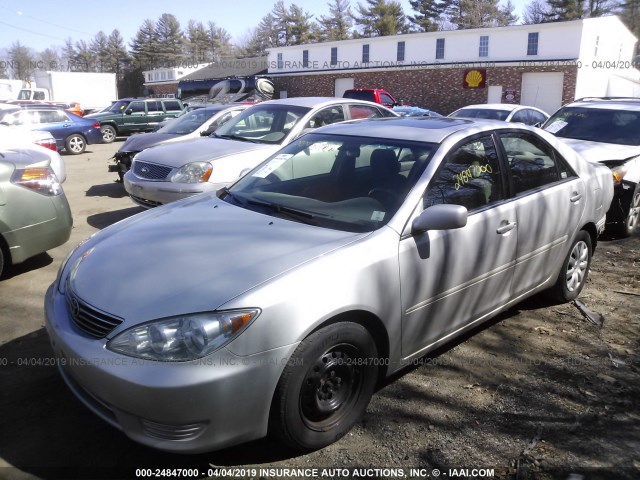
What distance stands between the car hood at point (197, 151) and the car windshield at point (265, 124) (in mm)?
222

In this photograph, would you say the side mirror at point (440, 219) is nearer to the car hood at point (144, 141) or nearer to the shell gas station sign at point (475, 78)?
the car hood at point (144, 141)

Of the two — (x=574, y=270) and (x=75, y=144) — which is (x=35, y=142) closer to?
(x=75, y=144)

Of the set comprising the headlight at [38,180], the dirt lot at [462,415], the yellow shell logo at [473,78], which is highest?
the yellow shell logo at [473,78]

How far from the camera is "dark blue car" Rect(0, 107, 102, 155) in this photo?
15367 mm

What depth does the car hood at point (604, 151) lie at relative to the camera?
6715mm

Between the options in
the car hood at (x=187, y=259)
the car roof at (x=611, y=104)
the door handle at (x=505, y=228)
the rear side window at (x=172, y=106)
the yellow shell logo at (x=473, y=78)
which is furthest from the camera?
the yellow shell logo at (x=473, y=78)

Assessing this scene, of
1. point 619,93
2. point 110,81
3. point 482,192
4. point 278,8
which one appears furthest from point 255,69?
point 482,192

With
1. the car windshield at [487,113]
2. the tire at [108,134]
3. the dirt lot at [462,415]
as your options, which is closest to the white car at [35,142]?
the dirt lot at [462,415]

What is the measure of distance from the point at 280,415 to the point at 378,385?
100 cm

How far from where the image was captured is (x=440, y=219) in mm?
3002

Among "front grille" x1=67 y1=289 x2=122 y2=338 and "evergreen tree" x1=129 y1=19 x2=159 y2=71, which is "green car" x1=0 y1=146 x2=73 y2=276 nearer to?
"front grille" x1=67 y1=289 x2=122 y2=338

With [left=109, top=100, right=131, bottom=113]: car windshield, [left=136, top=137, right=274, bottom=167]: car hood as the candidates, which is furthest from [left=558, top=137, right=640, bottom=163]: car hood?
[left=109, top=100, right=131, bottom=113]: car windshield

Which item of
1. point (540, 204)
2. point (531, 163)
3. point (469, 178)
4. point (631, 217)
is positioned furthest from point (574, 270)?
point (631, 217)

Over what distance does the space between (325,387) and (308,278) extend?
0.62 m
